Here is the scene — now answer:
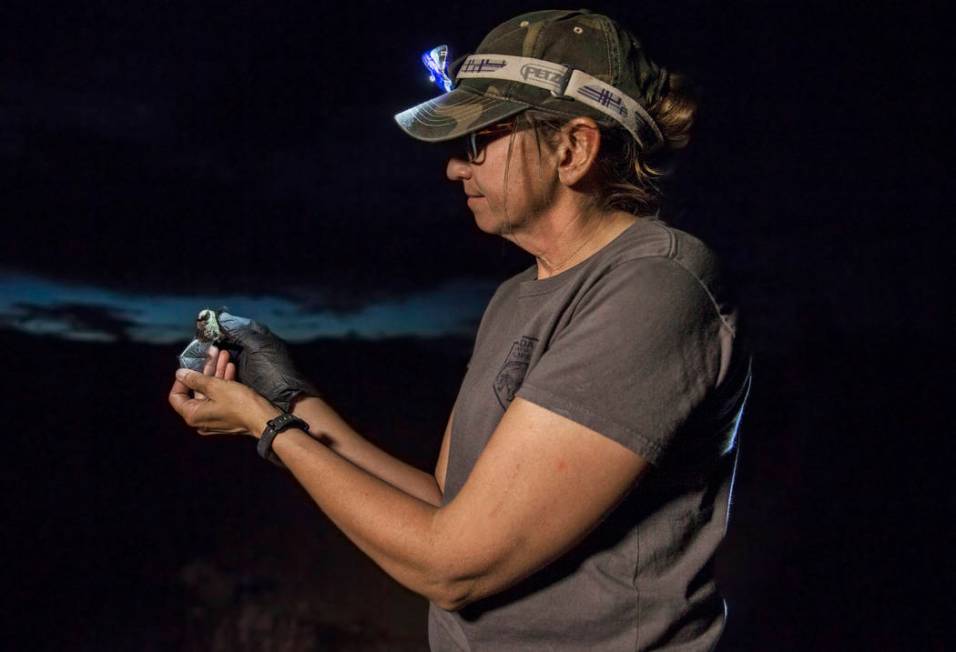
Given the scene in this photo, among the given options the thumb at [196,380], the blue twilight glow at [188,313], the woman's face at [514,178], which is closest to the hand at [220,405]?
the thumb at [196,380]

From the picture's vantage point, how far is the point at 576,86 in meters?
1.06

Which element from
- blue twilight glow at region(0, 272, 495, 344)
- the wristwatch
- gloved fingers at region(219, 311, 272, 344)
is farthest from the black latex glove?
blue twilight glow at region(0, 272, 495, 344)

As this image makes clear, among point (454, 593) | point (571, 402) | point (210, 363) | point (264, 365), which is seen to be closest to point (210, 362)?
point (210, 363)

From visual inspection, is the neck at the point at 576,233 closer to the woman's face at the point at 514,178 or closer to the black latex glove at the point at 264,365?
the woman's face at the point at 514,178

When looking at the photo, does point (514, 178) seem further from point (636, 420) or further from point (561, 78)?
point (636, 420)

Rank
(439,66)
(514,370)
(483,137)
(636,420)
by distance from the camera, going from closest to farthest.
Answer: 1. (636,420)
2. (514,370)
3. (483,137)
4. (439,66)

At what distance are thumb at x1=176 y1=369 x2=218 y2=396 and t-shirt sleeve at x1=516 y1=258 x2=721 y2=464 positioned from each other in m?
0.67

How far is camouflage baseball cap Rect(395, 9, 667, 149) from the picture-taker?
1.06 meters

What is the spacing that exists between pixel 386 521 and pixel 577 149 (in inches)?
25.0

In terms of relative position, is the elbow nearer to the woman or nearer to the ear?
the woman

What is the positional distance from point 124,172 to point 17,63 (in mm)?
460

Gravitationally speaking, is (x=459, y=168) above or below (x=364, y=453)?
above

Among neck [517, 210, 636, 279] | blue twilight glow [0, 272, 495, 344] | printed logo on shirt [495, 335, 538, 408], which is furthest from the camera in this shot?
blue twilight glow [0, 272, 495, 344]

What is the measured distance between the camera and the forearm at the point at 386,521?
91cm
